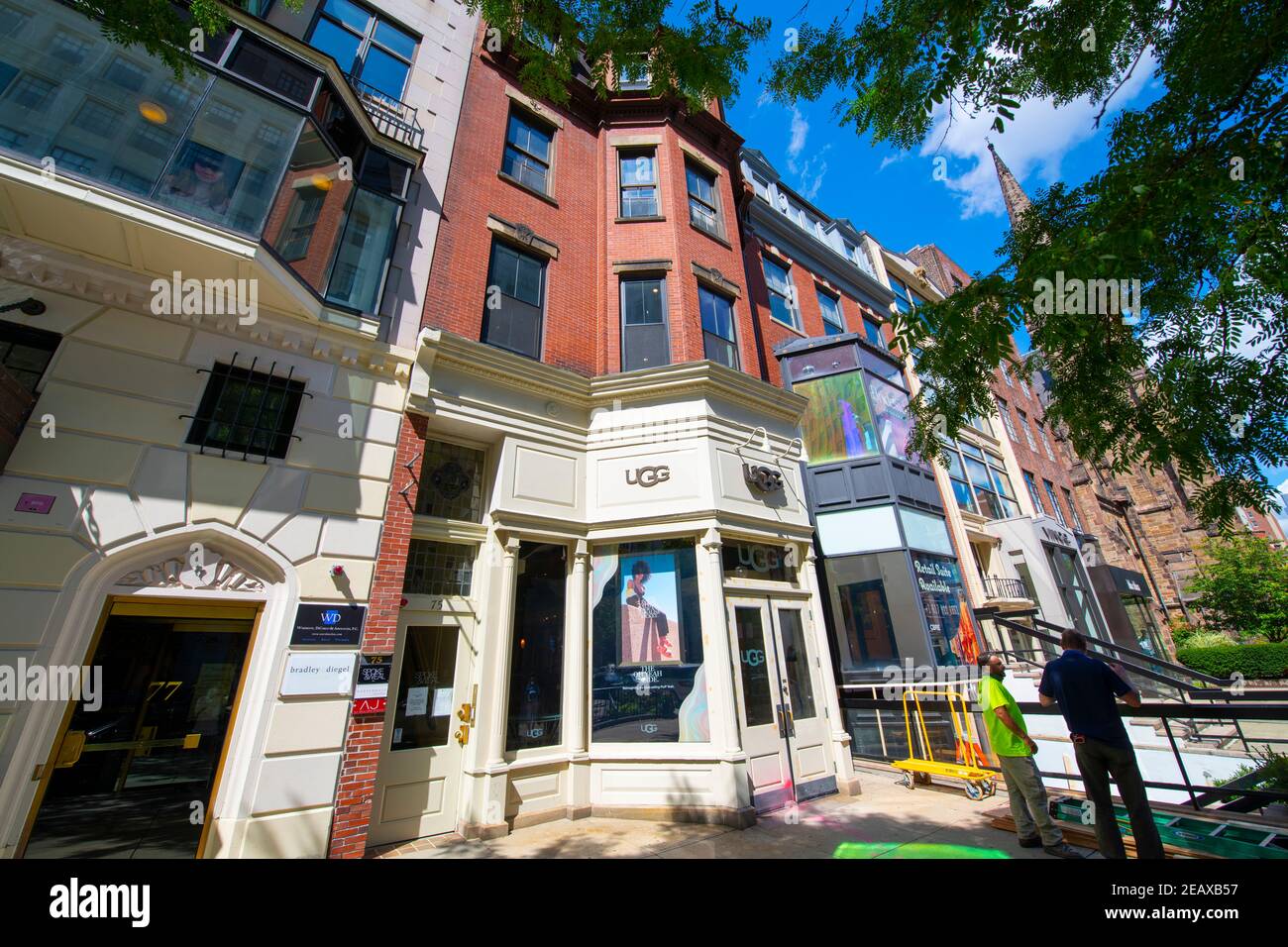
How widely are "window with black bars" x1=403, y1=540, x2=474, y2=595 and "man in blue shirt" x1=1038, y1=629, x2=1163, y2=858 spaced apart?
7679 millimetres

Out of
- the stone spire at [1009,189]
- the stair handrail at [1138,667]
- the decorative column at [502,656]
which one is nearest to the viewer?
the decorative column at [502,656]

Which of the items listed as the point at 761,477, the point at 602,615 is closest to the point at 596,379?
the point at 761,477

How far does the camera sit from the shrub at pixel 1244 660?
73.3ft

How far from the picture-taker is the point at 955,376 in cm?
569

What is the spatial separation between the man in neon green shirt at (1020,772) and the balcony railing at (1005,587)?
39.1ft

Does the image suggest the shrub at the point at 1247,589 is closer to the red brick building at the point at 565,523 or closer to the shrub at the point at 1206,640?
the shrub at the point at 1206,640

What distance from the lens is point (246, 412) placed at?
20.9 ft

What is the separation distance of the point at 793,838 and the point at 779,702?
2081mm

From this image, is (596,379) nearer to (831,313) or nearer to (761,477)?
(761,477)

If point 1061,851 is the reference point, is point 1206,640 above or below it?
above

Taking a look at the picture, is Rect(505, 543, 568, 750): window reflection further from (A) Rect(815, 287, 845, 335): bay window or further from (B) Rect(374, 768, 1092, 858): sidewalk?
(A) Rect(815, 287, 845, 335): bay window

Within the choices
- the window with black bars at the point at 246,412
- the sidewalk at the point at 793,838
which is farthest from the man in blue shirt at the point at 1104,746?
the window with black bars at the point at 246,412

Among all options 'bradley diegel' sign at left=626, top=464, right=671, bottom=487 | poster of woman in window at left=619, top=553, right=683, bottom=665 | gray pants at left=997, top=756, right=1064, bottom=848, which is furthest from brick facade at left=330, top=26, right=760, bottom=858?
gray pants at left=997, top=756, right=1064, bottom=848
